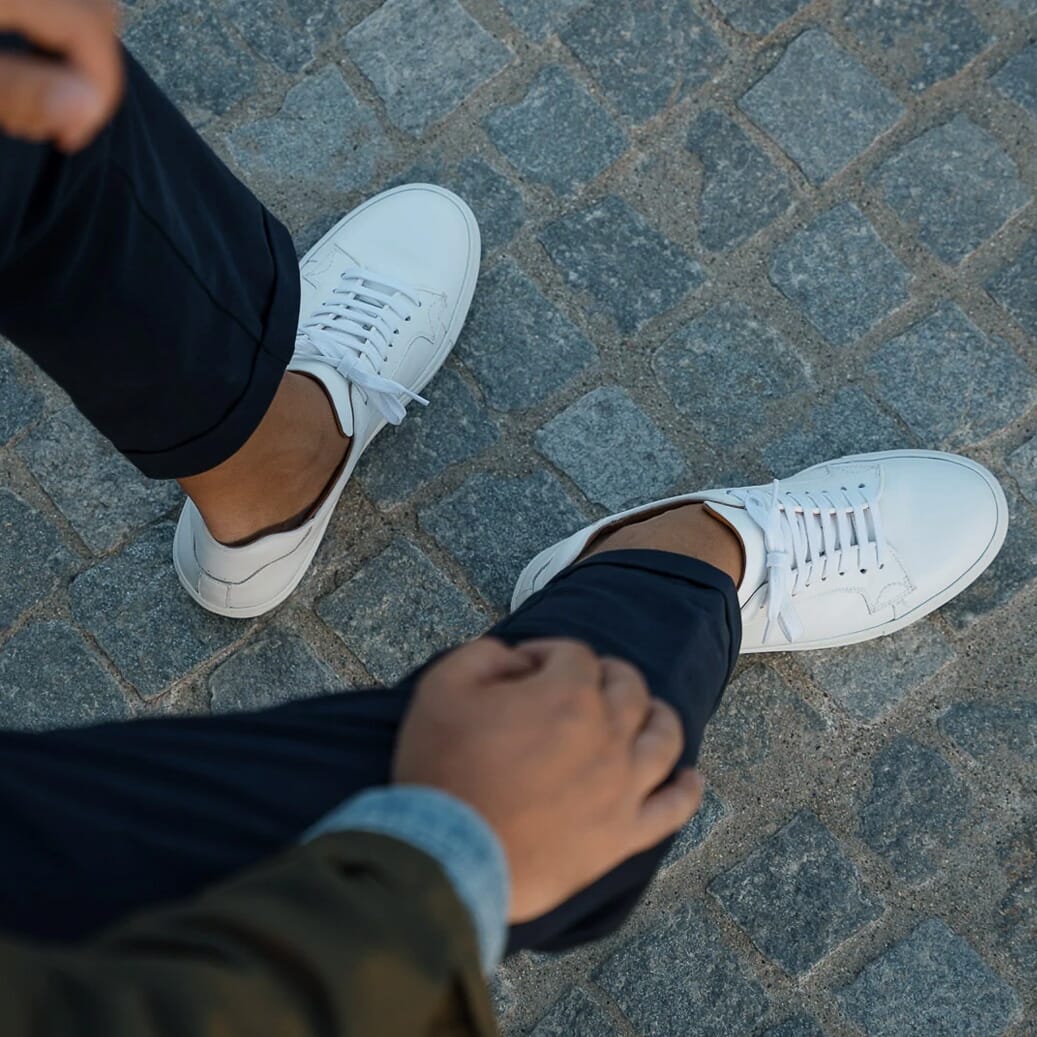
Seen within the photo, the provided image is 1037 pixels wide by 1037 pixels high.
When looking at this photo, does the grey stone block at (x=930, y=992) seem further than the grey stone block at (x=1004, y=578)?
No

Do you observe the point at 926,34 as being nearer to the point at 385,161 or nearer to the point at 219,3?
the point at 385,161

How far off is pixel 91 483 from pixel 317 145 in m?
0.91

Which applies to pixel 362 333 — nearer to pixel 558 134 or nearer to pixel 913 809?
pixel 558 134

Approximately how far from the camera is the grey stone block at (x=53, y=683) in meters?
2.24

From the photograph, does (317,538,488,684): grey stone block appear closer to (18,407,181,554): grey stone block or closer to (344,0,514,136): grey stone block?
(18,407,181,554): grey stone block

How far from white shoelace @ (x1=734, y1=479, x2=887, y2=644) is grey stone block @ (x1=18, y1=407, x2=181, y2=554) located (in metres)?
1.24

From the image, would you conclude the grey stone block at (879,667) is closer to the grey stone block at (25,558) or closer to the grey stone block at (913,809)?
the grey stone block at (913,809)

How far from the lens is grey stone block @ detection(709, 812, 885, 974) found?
209cm

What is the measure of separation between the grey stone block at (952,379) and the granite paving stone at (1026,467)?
0.21 feet

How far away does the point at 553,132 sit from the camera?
97.0 inches

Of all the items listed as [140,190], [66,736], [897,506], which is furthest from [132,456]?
[897,506]

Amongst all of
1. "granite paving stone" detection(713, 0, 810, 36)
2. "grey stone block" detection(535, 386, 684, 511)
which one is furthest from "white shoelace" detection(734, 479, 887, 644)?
"granite paving stone" detection(713, 0, 810, 36)

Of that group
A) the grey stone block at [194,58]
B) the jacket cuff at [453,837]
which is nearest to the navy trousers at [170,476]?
the jacket cuff at [453,837]

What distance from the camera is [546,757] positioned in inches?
41.3
